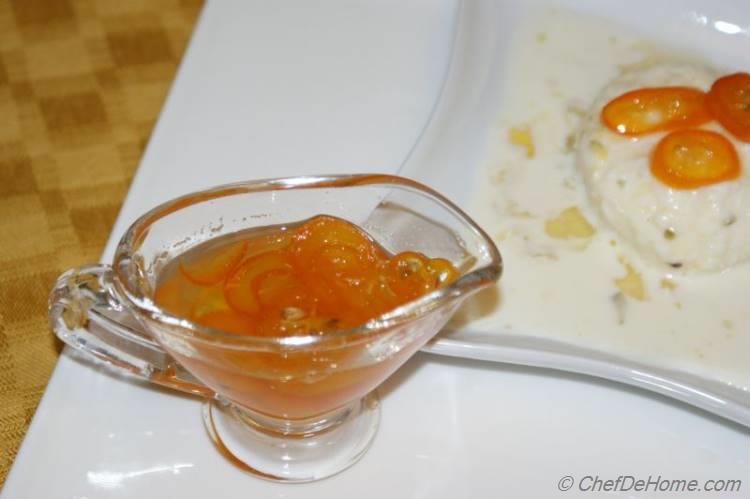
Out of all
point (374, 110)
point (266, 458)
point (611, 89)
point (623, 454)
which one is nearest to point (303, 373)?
point (266, 458)

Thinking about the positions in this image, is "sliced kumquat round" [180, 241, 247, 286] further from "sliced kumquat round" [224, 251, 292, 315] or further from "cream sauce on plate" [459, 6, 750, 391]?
"cream sauce on plate" [459, 6, 750, 391]

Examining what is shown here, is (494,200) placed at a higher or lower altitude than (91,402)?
higher

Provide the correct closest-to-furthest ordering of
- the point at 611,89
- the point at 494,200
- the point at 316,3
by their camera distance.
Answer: the point at 494,200 < the point at 611,89 < the point at 316,3

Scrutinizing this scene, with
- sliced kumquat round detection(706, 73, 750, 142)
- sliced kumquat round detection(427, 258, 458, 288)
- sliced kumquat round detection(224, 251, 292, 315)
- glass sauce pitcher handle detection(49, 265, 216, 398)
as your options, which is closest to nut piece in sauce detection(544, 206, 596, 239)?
sliced kumquat round detection(706, 73, 750, 142)

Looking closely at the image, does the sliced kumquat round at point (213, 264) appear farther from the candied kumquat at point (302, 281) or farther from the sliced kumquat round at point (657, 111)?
the sliced kumquat round at point (657, 111)

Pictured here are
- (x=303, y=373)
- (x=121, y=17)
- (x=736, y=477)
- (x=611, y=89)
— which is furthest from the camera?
(x=121, y=17)

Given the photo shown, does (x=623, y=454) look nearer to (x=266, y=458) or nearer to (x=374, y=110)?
(x=266, y=458)
